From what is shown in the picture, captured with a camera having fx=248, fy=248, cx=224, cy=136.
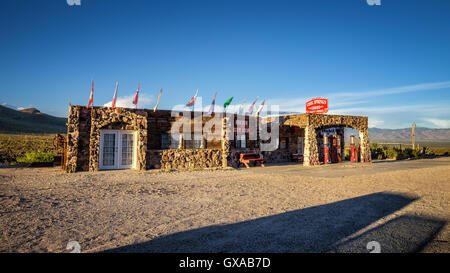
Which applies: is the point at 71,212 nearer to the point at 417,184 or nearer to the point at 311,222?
the point at 311,222

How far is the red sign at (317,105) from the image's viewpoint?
18953 millimetres

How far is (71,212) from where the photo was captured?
17.6 ft

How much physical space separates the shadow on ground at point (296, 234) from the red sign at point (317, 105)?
1448 cm

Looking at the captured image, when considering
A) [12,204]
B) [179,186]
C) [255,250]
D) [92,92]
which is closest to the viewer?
[255,250]

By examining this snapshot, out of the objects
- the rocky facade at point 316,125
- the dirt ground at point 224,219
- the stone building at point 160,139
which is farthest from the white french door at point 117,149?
the rocky facade at point 316,125

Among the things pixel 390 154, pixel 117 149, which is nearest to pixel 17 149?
pixel 117 149

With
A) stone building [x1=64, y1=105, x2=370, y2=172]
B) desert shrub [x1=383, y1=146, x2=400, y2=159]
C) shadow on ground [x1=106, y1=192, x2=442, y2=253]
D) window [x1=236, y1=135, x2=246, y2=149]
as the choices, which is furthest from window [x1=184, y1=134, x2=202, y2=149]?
desert shrub [x1=383, y1=146, x2=400, y2=159]

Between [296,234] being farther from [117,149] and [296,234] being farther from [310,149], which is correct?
[310,149]

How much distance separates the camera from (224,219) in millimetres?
4895

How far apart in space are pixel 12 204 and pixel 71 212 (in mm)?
1826

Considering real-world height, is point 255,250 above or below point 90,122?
below

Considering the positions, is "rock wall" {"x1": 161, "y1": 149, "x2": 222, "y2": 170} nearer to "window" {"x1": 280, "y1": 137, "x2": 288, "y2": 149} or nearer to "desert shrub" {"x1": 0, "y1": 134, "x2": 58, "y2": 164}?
"window" {"x1": 280, "y1": 137, "x2": 288, "y2": 149}

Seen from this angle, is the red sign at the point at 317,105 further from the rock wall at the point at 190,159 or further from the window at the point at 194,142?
the window at the point at 194,142
